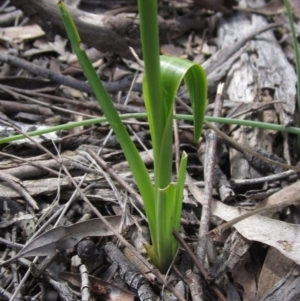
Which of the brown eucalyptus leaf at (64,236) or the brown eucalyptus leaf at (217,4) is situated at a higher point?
the brown eucalyptus leaf at (217,4)

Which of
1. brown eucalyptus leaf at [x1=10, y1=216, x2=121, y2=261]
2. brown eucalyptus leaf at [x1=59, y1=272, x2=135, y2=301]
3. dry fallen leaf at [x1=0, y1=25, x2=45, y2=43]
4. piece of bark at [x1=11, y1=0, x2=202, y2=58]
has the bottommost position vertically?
brown eucalyptus leaf at [x1=59, y1=272, x2=135, y2=301]

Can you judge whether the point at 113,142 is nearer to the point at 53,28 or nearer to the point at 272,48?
the point at 53,28

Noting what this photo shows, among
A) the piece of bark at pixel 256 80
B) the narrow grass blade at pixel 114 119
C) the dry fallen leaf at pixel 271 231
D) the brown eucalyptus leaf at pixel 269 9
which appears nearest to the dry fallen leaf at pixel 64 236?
the narrow grass blade at pixel 114 119

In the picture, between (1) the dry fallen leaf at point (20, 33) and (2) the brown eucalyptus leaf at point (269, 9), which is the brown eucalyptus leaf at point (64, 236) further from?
(2) the brown eucalyptus leaf at point (269, 9)

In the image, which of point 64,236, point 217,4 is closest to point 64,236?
point 64,236

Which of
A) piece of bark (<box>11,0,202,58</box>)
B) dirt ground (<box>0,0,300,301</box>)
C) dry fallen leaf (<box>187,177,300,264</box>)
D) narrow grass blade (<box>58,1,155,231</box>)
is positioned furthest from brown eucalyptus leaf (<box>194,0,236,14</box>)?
narrow grass blade (<box>58,1,155,231</box>)

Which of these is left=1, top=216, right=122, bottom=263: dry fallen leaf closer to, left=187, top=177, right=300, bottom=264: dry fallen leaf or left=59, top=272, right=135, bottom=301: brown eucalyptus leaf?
left=59, top=272, right=135, bottom=301: brown eucalyptus leaf

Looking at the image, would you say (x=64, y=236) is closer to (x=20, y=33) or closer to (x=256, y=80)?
(x=256, y=80)
